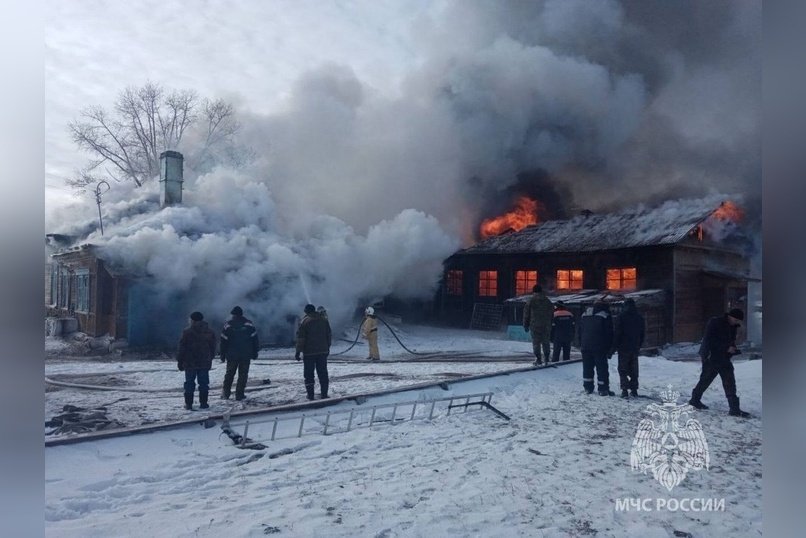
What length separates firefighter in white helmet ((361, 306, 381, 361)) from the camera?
517cm

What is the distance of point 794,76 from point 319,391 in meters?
6.27

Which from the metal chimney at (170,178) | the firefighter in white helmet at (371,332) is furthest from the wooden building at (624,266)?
the metal chimney at (170,178)

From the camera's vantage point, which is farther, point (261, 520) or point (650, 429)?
point (650, 429)

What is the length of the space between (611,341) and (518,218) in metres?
1.78

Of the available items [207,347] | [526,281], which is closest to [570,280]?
[526,281]

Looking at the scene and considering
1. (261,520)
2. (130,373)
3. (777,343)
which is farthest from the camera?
(777,343)

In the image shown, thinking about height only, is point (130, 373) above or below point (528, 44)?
below

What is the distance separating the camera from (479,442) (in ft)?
15.9

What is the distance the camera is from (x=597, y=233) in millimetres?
5625

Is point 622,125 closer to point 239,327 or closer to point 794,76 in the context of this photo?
point 794,76

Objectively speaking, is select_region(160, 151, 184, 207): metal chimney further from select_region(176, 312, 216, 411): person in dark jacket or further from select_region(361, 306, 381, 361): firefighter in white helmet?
select_region(361, 306, 381, 361): firefighter in white helmet

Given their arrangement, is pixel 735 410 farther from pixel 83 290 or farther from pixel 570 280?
pixel 83 290

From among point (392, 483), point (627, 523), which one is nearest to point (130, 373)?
point (392, 483)

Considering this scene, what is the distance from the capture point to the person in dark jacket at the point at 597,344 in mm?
5704
